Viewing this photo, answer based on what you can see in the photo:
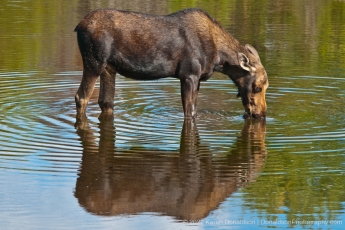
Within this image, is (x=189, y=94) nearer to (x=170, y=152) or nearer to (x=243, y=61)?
(x=243, y=61)

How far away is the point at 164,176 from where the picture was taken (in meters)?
10.5

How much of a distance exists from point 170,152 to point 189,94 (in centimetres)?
256

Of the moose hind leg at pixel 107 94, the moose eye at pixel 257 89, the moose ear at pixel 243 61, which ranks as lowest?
the moose hind leg at pixel 107 94

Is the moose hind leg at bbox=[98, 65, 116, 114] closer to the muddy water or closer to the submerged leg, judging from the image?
the muddy water

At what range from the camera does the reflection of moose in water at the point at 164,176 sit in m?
9.25

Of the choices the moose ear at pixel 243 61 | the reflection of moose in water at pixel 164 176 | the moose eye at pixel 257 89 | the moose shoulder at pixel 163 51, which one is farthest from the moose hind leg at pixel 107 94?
the moose eye at pixel 257 89

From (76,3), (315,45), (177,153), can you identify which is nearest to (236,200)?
(177,153)

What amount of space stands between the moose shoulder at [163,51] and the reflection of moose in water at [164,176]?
4.34 ft

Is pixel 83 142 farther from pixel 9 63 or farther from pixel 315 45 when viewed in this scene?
pixel 315 45

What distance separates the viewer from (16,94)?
16.3 metres

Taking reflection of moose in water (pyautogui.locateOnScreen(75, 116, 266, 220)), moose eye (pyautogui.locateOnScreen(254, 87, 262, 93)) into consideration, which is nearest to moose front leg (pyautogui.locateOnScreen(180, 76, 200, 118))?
moose eye (pyautogui.locateOnScreen(254, 87, 262, 93))

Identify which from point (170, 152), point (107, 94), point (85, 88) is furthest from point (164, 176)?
point (107, 94)

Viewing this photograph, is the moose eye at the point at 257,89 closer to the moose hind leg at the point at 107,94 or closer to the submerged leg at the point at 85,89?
the moose hind leg at the point at 107,94

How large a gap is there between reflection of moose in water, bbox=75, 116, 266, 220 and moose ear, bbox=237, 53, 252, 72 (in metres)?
1.55
